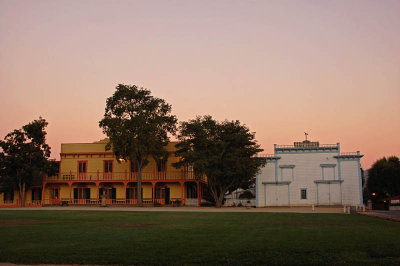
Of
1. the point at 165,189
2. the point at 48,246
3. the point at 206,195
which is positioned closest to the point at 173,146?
the point at 165,189

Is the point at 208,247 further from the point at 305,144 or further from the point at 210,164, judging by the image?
the point at 305,144

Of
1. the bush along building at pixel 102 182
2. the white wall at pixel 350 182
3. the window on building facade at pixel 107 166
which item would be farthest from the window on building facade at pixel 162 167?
the white wall at pixel 350 182

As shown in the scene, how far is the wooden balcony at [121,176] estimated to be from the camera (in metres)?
50.1

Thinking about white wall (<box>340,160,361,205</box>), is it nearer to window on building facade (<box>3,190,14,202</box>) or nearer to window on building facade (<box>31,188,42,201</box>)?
window on building facade (<box>31,188,42,201</box>)

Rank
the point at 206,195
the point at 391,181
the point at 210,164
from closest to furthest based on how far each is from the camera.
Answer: the point at 210,164, the point at 206,195, the point at 391,181

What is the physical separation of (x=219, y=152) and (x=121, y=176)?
13.0 metres

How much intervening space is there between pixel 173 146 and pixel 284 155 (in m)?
12.9

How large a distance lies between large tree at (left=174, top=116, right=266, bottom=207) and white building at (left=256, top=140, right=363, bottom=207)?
2.90 m

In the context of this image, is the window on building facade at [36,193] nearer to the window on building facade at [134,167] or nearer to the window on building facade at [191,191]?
the window on building facade at [134,167]

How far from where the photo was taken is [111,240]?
1327 centimetres

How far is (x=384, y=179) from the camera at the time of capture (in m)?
65.6

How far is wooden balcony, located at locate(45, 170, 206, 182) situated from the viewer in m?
50.1

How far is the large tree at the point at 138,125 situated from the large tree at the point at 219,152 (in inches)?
89.3

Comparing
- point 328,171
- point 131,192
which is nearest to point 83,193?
point 131,192
